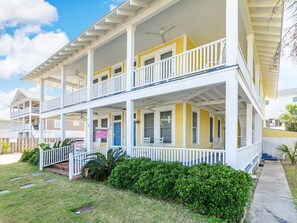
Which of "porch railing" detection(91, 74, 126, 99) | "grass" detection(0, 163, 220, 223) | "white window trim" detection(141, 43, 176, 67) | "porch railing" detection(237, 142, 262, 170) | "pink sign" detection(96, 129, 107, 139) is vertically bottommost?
"grass" detection(0, 163, 220, 223)

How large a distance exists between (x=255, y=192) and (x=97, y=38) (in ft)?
31.0

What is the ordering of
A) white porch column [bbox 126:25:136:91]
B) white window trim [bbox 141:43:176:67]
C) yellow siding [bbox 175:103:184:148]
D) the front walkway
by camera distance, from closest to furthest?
1. the front walkway
2. white porch column [bbox 126:25:136:91]
3. yellow siding [bbox 175:103:184:148]
4. white window trim [bbox 141:43:176:67]

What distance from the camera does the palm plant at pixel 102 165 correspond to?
26.2 feet

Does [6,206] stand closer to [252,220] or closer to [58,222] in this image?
[58,222]

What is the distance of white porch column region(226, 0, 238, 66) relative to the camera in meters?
5.81

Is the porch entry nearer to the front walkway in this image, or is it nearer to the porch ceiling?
the front walkway

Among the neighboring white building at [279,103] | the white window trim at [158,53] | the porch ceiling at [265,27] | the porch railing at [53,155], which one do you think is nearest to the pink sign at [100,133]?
the porch railing at [53,155]

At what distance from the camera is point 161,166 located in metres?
6.35

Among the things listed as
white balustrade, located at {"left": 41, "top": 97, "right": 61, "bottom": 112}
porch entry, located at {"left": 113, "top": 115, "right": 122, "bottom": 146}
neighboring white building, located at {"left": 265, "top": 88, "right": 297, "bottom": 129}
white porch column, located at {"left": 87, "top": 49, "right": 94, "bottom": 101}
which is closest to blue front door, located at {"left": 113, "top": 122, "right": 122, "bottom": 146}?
porch entry, located at {"left": 113, "top": 115, "right": 122, "bottom": 146}

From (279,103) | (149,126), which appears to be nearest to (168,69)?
(149,126)

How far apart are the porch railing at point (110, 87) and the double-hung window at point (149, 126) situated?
2.50 m

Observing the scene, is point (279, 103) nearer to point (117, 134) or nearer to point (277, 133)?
point (277, 133)

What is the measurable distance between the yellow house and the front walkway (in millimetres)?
1104

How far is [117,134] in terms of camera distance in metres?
13.5
